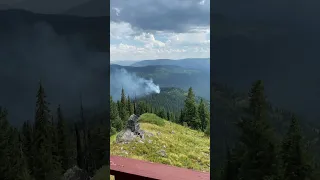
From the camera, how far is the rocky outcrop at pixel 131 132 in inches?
196

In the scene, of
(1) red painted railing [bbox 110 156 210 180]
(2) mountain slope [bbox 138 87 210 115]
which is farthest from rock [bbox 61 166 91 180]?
(2) mountain slope [bbox 138 87 210 115]

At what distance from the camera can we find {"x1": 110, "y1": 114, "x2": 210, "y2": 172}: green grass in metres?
4.67

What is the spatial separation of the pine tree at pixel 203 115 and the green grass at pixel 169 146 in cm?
10

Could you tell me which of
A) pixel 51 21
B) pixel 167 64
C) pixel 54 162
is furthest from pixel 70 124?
pixel 167 64

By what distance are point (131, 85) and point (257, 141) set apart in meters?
3.14

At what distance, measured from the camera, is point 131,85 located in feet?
16.7

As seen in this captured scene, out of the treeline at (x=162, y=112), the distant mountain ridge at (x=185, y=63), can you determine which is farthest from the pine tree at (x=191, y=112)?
the distant mountain ridge at (x=185, y=63)

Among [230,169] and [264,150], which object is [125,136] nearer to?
[230,169]

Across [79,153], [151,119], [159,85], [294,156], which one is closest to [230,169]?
[294,156]

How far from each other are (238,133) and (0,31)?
1.35 m

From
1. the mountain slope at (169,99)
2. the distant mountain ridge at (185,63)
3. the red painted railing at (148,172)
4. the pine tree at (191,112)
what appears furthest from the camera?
the mountain slope at (169,99)

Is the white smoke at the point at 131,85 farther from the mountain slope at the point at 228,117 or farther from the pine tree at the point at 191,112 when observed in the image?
the mountain slope at the point at 228,117

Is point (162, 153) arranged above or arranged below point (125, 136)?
below

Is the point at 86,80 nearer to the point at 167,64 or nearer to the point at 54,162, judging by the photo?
the point at 54,162
